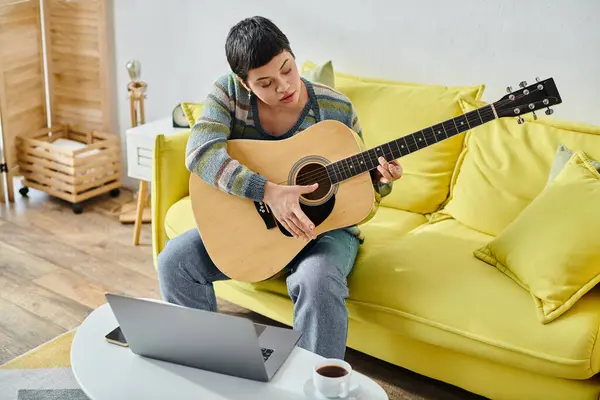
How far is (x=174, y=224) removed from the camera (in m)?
2.50

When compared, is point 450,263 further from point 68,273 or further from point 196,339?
point 68,273

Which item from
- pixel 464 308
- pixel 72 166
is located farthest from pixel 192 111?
pixel 464 308

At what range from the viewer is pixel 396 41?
2893 mm

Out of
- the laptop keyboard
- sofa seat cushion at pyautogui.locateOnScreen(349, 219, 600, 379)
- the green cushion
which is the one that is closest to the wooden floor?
sofa seat cushion at pyautogui.locateOnScreen(349, 219, 600, 379)

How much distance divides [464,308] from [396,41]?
1223 mm

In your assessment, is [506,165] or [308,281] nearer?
[308,281]

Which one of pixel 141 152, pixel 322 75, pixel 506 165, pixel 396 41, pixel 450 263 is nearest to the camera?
pixel 450 263

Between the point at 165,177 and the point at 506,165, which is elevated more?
the point at 506,165

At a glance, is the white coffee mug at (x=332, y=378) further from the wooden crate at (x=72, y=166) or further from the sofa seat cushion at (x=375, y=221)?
the wooden crate at (x=72, y=166)

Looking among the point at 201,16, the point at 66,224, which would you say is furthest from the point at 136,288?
the point at 201,16

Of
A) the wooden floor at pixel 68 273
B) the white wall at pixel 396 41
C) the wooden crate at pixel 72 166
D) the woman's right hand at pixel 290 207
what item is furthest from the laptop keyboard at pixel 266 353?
the wooden crate at pixel 72 166

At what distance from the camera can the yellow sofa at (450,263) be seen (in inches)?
76.6

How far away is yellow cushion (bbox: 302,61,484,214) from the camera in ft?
8.27

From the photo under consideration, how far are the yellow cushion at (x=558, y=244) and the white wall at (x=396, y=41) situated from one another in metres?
0.56
